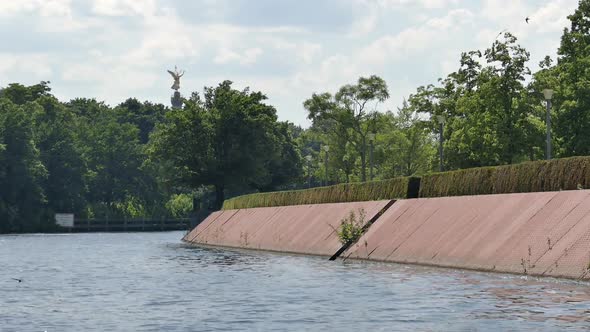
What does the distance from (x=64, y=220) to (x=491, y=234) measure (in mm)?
102099

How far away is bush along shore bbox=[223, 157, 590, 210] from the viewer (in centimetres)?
3488

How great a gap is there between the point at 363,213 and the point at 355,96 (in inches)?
2652

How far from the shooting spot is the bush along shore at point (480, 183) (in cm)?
3488

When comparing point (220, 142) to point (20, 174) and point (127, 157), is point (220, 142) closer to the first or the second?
point (20, 174)

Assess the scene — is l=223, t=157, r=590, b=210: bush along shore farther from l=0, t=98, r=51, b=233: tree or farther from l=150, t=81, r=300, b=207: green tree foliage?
l=0, t=98, r=51, b=233: tree

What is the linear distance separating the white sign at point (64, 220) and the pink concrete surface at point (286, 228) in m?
53.5

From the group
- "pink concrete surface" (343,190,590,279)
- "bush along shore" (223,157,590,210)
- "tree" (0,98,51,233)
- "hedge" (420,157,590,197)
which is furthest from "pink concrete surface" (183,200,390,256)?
"tree" (0,98,51,233)

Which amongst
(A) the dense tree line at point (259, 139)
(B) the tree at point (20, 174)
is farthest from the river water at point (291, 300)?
(B) the tree at point (20, 174)

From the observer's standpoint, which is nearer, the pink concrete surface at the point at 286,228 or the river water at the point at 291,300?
the river water at the point at 291,300

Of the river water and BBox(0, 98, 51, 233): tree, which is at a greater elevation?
BBox(0, 98, 51, 233): tree

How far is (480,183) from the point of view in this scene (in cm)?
4091

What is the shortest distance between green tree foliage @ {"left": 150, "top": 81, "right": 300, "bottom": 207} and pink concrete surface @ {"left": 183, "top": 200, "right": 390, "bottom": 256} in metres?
34.3

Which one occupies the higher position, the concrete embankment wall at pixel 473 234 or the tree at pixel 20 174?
the tree at pixel 20 174

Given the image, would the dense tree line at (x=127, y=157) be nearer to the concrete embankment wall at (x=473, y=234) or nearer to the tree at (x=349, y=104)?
the tree at (x=349, y=104)
